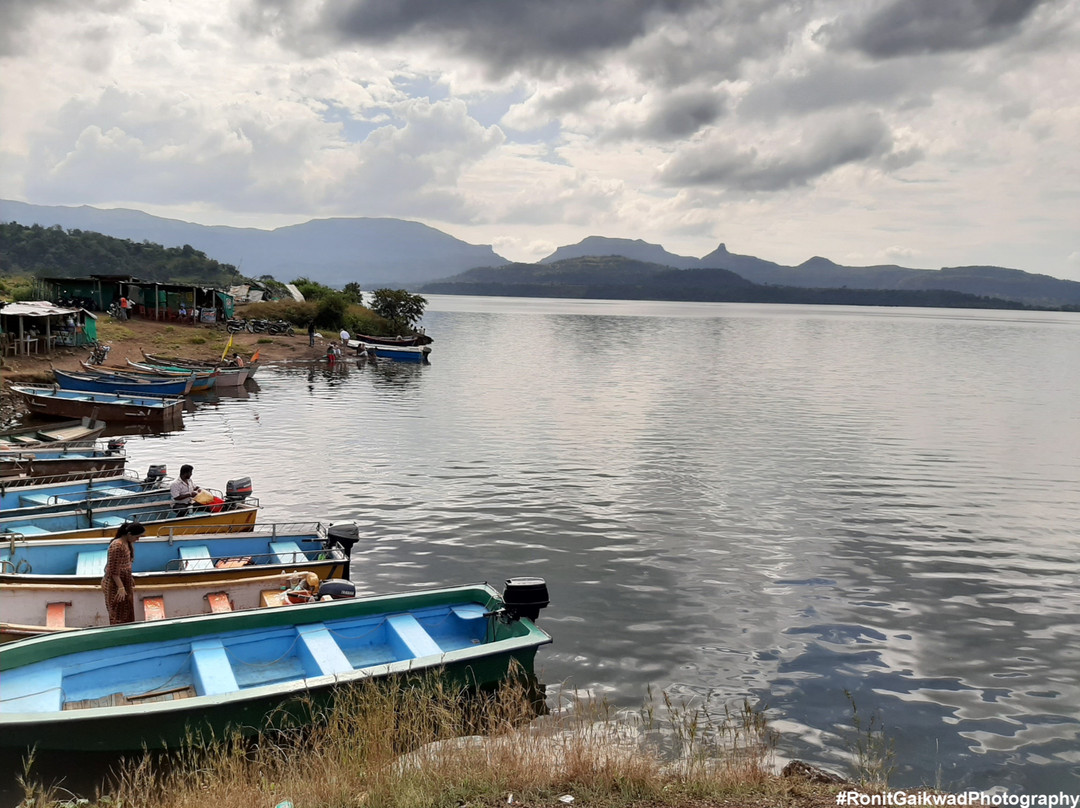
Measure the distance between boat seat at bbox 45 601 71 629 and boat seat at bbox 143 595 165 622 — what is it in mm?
1200

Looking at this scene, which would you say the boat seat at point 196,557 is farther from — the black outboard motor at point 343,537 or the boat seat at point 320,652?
the boat seat at point 320,652

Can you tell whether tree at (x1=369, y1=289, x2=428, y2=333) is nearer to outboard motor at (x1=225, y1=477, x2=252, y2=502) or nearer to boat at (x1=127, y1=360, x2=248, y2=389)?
boat at (x1=127, y1=360, x2=248, y2=389)

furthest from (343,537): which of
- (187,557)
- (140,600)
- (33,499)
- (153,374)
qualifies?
(153,374)

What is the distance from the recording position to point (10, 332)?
1837 inches

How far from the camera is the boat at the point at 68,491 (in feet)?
61.8

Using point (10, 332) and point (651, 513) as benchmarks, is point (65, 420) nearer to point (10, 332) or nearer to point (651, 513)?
point (10, 332)

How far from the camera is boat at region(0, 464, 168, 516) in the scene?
1885cm

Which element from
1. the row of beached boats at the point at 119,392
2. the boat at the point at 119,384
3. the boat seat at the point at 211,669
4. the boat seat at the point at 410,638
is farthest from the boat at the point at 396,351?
the boat seat at the point at 211,669

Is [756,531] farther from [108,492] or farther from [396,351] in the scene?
[396,351]

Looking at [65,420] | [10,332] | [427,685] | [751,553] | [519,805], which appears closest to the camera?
[519,805]

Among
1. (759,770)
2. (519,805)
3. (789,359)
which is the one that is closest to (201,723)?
(519,805)

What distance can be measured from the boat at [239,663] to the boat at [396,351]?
198 feet

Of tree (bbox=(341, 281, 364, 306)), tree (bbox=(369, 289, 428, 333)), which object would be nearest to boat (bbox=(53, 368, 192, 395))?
tree (bbox=(369, 289, 428, 333))

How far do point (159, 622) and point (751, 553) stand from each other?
14505 millimetres
